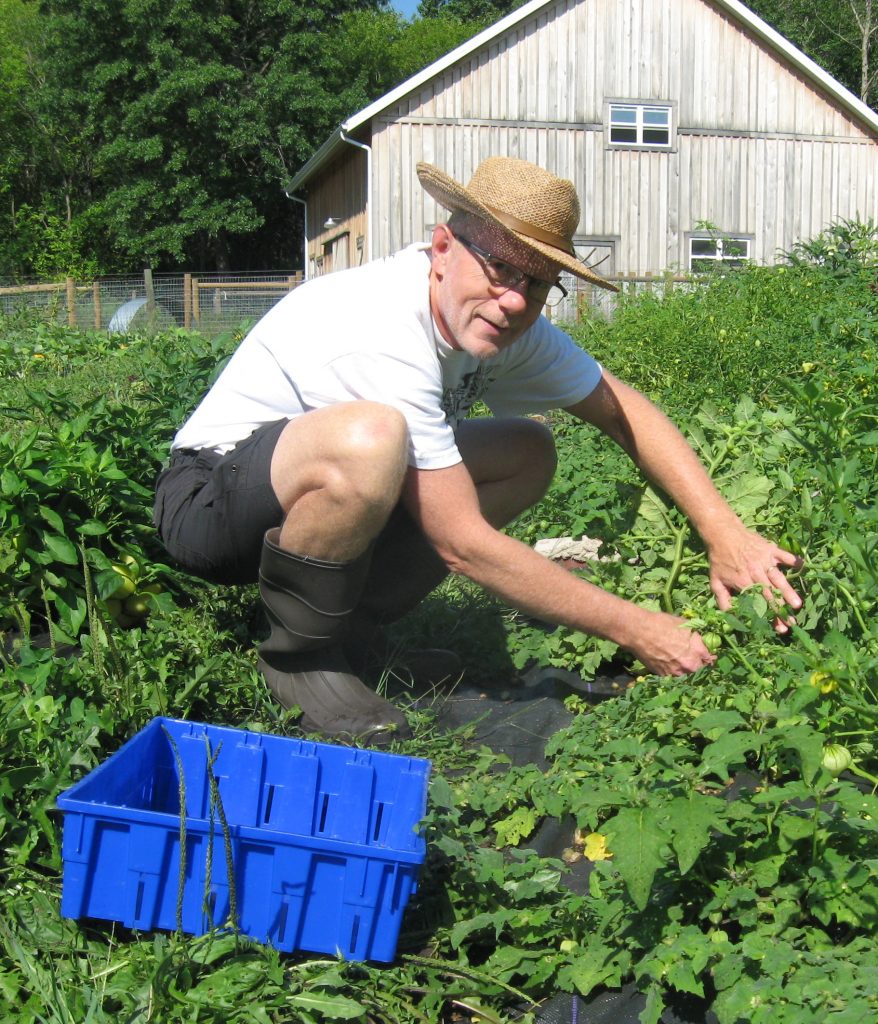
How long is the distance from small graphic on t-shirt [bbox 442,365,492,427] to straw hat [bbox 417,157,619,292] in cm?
45

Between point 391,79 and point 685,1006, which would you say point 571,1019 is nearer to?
point 685,1006

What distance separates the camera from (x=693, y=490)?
9.23ft

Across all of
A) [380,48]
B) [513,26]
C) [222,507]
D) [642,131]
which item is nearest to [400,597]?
[222,507]

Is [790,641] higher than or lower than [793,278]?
lower

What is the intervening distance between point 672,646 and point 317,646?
0.86m

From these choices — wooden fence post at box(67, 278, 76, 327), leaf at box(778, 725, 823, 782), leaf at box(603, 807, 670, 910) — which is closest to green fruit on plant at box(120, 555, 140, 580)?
leaf at box(603, 807, 670, 910)

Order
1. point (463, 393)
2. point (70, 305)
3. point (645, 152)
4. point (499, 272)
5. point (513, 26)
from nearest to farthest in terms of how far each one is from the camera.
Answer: point (499, 272)
point (463, 393)
point (70, 305)
point (513, 26)
point (645, 152)

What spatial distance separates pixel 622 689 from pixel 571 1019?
4.02ft

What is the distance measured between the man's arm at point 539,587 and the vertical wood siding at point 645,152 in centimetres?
1594

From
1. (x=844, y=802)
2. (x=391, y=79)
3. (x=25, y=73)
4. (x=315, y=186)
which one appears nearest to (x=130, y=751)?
(x=844, y=802)

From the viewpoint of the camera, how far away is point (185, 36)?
103 ft

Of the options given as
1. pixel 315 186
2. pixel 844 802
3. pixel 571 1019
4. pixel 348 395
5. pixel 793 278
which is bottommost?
pixel 571 1019

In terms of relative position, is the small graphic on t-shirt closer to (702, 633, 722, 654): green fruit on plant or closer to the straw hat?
the straw hat

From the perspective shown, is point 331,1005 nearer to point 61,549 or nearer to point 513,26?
point 61,549
